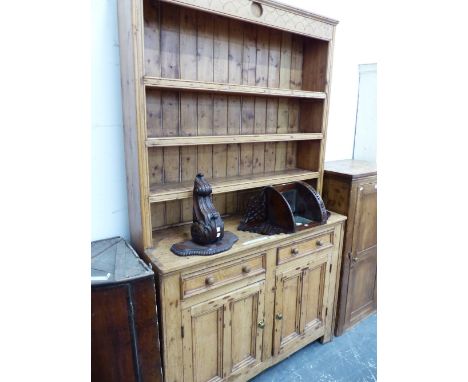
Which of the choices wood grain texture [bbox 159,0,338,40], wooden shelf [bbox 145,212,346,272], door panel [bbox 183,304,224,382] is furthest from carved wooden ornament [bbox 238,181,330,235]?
wood grain texture [bbox 159,0,338,40]

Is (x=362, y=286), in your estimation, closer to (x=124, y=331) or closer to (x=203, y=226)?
(x=203, y=226)

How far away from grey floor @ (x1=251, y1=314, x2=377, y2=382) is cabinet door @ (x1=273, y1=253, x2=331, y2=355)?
15 centimetres

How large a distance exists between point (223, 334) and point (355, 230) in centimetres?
120

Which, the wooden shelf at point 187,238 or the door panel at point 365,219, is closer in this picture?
→ the wooden shelf at point 187,238

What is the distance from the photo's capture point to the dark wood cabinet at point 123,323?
4.22 feet

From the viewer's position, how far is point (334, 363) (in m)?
2.16

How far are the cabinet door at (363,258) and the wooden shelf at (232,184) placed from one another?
0.44 m

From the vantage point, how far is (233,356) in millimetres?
1815

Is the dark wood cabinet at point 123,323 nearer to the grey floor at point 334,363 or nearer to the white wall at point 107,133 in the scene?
the white wall at point 107,133

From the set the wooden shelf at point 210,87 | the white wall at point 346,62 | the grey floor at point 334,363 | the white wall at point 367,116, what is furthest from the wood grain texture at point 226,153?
the white wall at point 367,116
